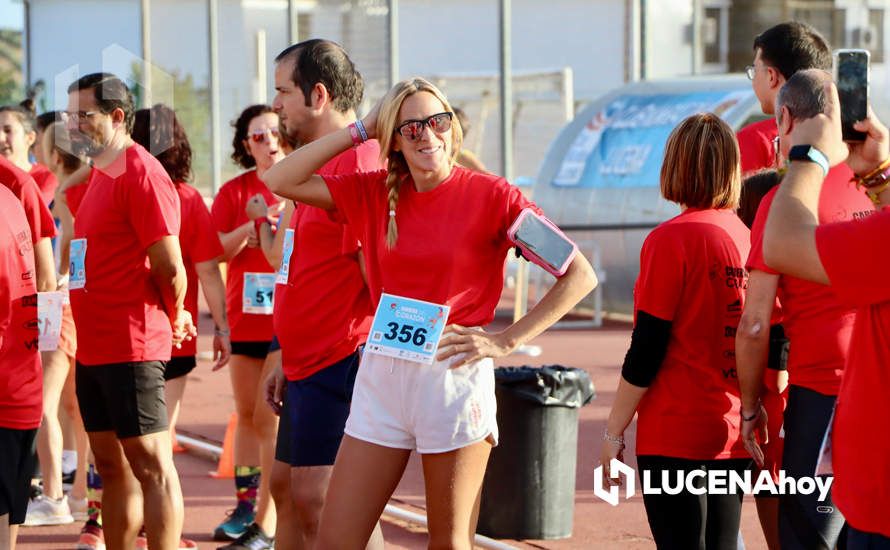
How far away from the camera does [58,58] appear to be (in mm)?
44688

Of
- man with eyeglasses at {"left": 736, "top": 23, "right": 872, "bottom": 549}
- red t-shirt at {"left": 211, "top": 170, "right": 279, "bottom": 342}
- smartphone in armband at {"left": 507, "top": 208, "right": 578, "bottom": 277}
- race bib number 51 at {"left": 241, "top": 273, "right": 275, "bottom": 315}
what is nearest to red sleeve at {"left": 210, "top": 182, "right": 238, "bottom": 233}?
red t-shirt at {"left": 211, "top": 170, "right": 279, "bottom": 342}

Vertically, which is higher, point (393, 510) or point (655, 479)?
point (655, 479)

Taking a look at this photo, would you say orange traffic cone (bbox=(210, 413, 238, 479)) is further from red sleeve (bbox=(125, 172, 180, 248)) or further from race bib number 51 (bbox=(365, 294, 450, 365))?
race bib number 51 (bbox=(365, 294, 450, 365))

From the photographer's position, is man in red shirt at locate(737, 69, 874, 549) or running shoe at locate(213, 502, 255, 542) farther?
running shoe at locate(213, 502, 255, 542)

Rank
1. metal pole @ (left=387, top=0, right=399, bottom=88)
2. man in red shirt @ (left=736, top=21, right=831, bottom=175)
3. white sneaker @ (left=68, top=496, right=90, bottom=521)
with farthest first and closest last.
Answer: metal pole @ (left=387, top=0, right=399, bottom=88), white sneaker @ (left=68, top=496, right=90, bottom=521), man in red shirt @ (left=736, top=21, right=831, bottom=175)

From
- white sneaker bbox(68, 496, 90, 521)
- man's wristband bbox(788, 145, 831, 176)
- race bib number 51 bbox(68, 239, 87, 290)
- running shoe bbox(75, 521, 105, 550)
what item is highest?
man's wristband bbox(788, 145, 831, 176)

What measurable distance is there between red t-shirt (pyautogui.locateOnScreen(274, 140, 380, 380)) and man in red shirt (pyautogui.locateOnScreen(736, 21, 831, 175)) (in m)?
1.45

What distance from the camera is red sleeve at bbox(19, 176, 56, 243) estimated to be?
5852 mm

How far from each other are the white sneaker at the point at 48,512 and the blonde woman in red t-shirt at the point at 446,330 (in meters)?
3.66

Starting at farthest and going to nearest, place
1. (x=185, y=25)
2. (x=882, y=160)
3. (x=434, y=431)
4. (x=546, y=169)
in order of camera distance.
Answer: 1. (x=185, y=25)
2. (x=546, y=169)
3. (x=434, y=431)
4. (x=882, y=160)

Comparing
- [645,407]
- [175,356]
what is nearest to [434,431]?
[645,407]

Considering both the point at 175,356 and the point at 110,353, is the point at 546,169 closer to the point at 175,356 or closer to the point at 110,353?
the point at 175,356

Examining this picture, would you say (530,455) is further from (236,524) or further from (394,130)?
(394,130)

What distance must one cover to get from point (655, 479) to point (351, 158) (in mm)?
1545
